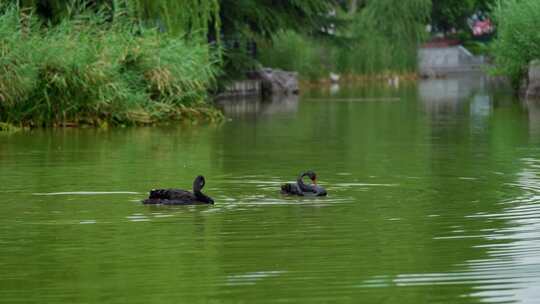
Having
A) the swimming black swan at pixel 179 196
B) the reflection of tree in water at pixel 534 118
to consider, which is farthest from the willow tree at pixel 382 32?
the swimming black swan at pixel 179 196

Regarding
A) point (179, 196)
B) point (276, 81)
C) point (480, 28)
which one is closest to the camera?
point (179, 196)

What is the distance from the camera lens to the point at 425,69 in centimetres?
8450

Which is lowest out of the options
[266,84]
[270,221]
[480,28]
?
[270,221]

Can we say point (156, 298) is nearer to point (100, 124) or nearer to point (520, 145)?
point (520, 145)

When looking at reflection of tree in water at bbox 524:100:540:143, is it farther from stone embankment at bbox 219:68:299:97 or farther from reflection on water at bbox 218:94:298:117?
stone embankment at bbox 219:68:299:97

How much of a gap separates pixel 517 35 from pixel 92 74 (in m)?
21.0

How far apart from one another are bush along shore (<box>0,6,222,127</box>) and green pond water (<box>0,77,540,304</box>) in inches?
71.0

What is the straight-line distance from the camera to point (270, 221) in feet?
47.1

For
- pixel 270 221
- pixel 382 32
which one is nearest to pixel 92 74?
pixel 270 221

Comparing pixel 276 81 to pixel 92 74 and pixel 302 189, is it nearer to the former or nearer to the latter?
pixel 92 74

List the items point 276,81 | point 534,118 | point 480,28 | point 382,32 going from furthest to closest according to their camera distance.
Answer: point 480,28, point 382,32, point 276,81, point 534,118

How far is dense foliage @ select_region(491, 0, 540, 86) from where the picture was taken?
154 feet

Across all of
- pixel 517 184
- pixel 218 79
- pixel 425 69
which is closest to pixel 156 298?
pixel 517 184

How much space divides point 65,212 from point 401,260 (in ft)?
15.8
